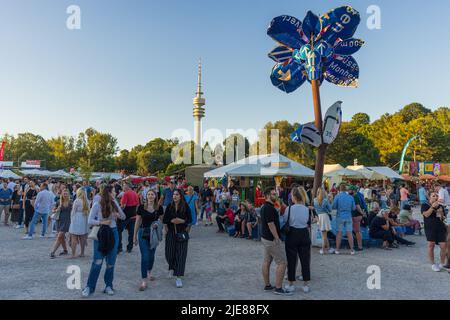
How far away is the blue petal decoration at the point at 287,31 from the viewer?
9.45 metres

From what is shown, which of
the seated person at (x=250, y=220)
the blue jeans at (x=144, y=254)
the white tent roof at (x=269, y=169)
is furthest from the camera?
the white tent roof at (x=269, y=169)

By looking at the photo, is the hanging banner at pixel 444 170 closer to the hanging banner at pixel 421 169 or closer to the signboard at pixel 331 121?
the hanging banner at pixel 421 169

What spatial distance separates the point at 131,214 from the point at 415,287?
626cm

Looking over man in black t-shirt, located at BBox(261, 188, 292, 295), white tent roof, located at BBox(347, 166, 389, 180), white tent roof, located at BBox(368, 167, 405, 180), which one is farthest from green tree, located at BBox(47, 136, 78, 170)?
man in black t-shirt, located at BBox(261, 188, 292, 295)

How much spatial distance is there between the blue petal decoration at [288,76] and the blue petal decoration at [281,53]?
0.17m

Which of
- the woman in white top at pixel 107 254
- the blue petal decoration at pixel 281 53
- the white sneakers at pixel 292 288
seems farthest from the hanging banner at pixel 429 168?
the woman in white top at pixel 107 254

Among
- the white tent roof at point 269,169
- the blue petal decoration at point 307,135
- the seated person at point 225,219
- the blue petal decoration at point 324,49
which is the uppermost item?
the blue petal decoration at point 324,49

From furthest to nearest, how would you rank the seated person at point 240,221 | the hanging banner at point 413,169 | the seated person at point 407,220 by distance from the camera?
1. the hanging banner at point 413,169
2. the seated person at point 407,220
3. the seated person at point 240,221

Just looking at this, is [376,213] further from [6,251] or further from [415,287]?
[6,251]

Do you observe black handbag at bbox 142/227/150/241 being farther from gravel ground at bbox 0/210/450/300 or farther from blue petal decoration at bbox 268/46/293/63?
blue petal decoration at bbox 268/46/293/63

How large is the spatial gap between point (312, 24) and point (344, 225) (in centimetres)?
546

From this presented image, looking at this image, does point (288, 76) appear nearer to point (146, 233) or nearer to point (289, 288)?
point (289, 288)
